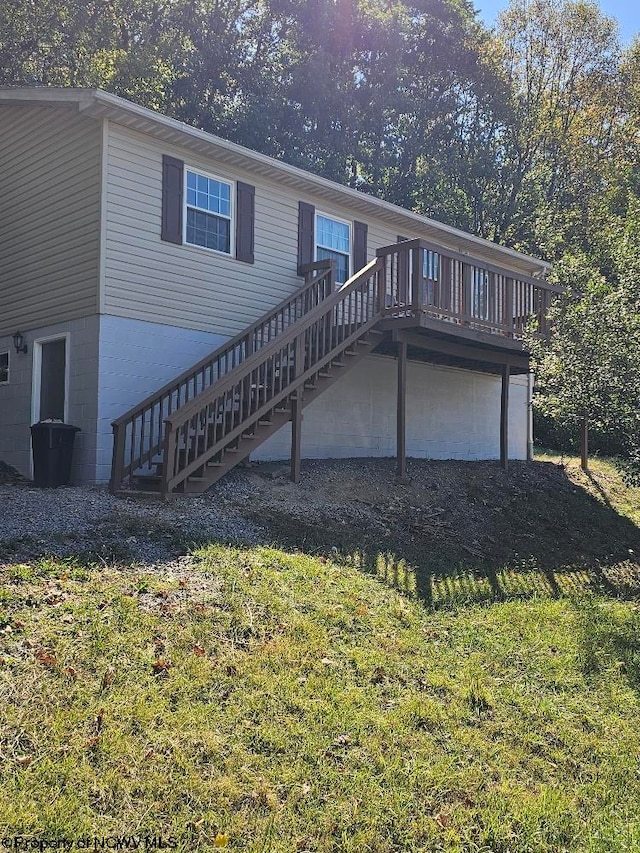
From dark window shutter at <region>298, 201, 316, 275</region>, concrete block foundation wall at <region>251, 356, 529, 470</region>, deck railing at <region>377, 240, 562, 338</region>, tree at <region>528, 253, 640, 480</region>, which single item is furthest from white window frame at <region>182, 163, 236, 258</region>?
tree at <region>528, 253, 640, 480</region>

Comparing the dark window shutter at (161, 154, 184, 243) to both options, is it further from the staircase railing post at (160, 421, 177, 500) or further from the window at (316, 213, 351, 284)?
the staircase railing post at (160, 421, 177, 500)

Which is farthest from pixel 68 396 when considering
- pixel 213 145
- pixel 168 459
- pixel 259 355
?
pixel 213 145

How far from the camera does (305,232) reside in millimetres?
12531

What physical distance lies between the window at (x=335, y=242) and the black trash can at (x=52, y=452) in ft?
17.8

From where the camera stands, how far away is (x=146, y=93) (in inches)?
885

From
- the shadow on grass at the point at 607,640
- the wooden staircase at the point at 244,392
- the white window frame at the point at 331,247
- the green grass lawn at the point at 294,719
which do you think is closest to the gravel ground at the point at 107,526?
the green grass lawn at the point at 294,719

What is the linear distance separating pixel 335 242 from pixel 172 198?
3.42m

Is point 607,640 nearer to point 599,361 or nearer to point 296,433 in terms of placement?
point 599,361

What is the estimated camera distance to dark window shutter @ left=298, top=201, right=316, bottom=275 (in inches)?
491

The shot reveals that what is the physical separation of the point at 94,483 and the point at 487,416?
9.30 m

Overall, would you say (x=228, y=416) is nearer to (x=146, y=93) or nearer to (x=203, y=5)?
(x=146, y=93)

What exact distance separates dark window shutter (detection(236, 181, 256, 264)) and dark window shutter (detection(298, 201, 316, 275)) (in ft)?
3.23

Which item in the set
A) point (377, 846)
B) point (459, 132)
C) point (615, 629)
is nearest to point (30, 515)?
point (377, 846)

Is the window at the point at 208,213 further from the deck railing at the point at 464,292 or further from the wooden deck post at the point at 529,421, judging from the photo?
the wooden deck post at the point at 529,421
